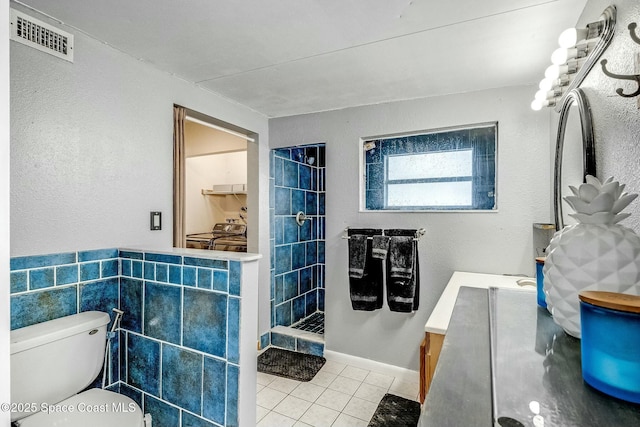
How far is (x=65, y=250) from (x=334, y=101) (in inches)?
77.0

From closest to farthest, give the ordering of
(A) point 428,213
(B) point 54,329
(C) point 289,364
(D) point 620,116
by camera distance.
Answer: (D) point 620,116, (B) point 54,329, (A) point 428,213, (C) point 289,364

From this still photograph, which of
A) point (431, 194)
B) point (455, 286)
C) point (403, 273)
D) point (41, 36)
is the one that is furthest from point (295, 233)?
point (41, 36)

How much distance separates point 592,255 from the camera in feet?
1.87

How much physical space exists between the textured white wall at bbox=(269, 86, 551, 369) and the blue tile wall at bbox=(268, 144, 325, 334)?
1.00ft

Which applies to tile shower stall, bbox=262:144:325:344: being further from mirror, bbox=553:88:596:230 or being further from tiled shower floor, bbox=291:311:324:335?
mirror, bbox=553:88:596:230

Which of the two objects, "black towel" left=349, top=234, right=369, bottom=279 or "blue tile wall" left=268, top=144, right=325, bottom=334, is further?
"blue tile wall" left=268, top=144, right=325, bottom=334

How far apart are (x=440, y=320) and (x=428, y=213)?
3.76 ft

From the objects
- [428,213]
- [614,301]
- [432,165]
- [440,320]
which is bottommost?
[440,320]

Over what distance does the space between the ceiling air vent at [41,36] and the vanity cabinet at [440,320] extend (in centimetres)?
202

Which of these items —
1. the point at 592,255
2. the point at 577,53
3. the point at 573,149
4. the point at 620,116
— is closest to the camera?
the point at 592,255

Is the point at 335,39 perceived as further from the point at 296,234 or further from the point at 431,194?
the point at 296,234

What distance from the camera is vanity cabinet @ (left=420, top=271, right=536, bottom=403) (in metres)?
1.22

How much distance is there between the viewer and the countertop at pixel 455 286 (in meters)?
1.26

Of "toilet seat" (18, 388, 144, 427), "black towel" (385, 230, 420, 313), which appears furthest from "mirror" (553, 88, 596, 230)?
"toilet seat" (18, 388, 144, 427)
